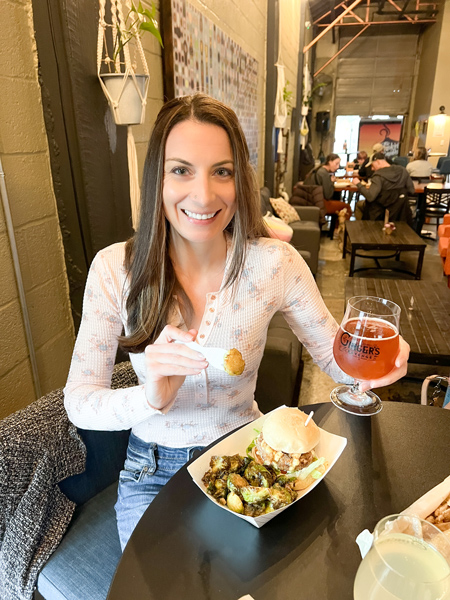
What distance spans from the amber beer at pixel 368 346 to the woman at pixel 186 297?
0.09 metres

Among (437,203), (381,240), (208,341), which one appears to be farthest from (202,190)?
(437,203)

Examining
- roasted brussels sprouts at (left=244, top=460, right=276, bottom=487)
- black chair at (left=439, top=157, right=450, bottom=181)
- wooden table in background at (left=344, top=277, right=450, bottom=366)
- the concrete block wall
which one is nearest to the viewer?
roasted brussels sprouts at (left=244, top=460, right=276, bottom=487)

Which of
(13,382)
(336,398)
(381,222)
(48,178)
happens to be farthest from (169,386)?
(381,222)

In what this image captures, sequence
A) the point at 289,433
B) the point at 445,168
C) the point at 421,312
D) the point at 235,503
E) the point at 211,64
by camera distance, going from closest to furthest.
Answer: the point at 235,503 → the point at 289,433 → the point at 421,312 → the point at 211,64 → the point at 445,168

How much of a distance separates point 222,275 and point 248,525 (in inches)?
26.4

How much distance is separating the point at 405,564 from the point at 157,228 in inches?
35.5

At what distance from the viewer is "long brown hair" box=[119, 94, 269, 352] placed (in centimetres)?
112

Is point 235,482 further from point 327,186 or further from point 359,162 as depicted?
point 359,162

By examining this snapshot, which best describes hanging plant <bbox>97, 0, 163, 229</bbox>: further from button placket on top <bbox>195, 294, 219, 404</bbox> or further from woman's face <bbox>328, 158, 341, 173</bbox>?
woman's face <bbox>328, 158, 341, 173</bbox>

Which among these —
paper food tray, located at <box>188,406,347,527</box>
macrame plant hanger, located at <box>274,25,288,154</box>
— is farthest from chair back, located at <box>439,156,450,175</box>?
paper food tray, located at <box>188,406,347,527</box>

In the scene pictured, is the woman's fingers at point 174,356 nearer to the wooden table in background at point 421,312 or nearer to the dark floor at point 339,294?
the wooden table in background at point 421,312

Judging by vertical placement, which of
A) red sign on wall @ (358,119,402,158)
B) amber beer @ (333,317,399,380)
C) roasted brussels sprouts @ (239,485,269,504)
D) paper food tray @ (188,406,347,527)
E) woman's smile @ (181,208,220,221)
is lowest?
paper food tray @ (188,406,347,527)

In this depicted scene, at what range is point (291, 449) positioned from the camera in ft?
2.88

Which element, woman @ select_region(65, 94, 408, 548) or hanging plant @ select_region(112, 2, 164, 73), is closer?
woman @ select_region(65, 94, 408, 548)
